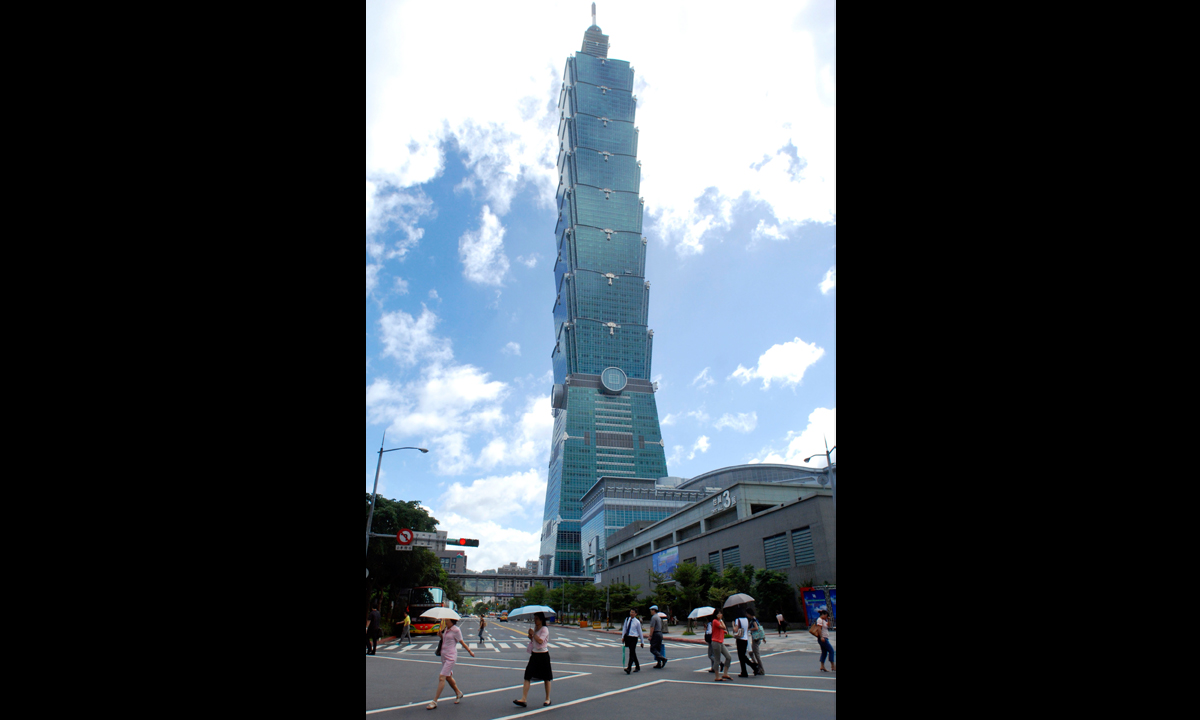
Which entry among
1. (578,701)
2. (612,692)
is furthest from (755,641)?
(578,701)

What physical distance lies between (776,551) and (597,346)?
13238 cm

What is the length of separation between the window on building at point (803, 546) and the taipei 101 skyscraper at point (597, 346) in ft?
392

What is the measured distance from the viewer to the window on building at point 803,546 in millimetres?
46250

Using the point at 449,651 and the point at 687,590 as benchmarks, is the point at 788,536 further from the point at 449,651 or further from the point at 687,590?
the point at 449,651

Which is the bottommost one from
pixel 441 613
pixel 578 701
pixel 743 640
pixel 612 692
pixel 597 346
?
pixel 612 692

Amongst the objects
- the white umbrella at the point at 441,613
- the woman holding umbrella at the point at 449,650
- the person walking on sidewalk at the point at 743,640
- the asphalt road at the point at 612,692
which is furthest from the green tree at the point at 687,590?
the woman holding umbrella at the point at 449,650

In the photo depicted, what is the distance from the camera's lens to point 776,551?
50.9 m

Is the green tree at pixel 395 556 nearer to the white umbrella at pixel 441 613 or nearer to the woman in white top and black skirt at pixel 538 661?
the white umbrella at pixel 441 613

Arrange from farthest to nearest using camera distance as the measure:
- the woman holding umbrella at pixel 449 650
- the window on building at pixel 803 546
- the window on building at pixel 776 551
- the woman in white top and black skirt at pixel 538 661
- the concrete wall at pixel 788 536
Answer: the window on building at pixel 776 551 < the window on building at pixel 803 546 < the concrete wall at pixel 788 536 < the woman holding umbrella at pixel 449 650 < the woman in white top and black skirt at pixel 538 661
